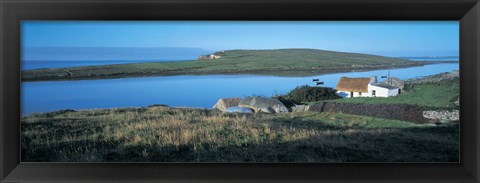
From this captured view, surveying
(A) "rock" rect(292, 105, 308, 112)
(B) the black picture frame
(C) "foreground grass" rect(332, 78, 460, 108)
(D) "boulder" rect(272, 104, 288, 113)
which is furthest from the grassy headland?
(D) "boulder" rect(272, 104, 288, 113)

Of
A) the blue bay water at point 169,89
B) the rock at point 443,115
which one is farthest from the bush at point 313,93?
the rock at point 443,115

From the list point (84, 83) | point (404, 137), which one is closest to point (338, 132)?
point (404, 137)

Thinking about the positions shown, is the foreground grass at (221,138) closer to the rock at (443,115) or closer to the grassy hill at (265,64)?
the rock at (443,115)

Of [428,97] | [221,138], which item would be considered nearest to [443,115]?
[428,97]

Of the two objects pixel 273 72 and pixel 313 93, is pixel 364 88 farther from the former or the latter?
pixel 273 72

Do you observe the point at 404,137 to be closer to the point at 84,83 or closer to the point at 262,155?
the point at 262,155

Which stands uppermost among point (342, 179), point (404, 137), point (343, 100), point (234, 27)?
point (234, 27)

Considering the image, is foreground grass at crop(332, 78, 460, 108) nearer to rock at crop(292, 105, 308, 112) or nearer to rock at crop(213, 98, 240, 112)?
rock at crop(292, 105, 308, 112)
